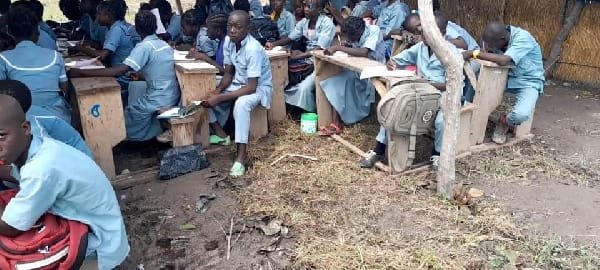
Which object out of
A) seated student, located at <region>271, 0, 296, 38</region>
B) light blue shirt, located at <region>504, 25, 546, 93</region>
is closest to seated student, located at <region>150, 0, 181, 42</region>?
seated student, located at <region>271, 0, 296, 38</region>

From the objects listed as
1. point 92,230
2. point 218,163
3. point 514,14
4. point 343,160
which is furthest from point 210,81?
point 514,14

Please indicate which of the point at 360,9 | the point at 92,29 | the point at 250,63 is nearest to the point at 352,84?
the point at 250,63

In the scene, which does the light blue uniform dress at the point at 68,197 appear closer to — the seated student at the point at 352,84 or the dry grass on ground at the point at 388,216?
the dry grass on ground at the point at 388,216

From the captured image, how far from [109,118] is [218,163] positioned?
1017mm

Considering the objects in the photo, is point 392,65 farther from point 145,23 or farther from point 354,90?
point 145,23

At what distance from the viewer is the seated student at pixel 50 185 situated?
222cm

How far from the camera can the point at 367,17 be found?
24.3ft

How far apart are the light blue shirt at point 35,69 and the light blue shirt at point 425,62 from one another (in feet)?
9.40

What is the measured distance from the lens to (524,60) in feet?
15.9

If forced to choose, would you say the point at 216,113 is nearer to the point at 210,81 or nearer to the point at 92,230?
the point at 210,81

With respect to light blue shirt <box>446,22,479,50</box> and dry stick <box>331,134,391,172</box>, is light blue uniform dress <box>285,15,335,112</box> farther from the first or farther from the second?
light blue shirt <box>446,22,479,50</box>

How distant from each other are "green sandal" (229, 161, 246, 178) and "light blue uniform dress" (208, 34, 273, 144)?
0.74 feet

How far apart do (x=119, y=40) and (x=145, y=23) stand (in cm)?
87

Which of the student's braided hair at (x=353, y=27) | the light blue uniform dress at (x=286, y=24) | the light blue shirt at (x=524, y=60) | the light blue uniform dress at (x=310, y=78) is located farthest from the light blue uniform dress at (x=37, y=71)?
the light blue shirt at (x=524, y=60)
